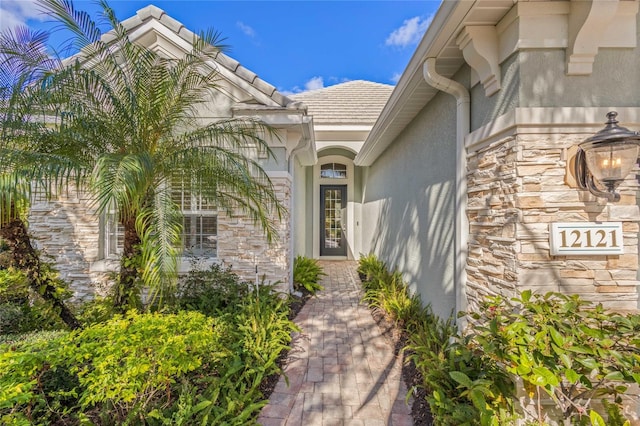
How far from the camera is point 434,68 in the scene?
3178 millimetres

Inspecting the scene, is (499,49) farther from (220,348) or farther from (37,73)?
(37,73)

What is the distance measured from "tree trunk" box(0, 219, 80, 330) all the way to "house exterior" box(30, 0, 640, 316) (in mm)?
1755

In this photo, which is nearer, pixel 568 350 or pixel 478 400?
pixel 568 350

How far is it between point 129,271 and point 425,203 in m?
4.45

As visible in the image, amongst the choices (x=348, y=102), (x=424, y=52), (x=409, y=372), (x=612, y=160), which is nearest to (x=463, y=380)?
(x=409, y=372)

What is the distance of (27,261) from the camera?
3633 millimetres

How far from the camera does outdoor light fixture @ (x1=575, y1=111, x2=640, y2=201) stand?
6.59 ft

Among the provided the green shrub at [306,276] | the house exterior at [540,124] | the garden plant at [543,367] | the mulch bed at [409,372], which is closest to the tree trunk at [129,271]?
the green shrub at [306,276]

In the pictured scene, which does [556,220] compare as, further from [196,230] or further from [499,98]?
[196,230]

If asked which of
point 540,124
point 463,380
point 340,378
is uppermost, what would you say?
point 540,124

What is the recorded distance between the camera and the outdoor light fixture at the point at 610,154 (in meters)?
2.01

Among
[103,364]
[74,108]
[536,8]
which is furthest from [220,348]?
[536,8]

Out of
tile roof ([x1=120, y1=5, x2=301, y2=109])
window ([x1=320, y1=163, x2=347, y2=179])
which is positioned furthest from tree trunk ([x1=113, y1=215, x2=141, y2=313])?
window ([x1=320, y1=163, x2=347, y2=179])

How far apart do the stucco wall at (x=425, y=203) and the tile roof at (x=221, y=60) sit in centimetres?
231
